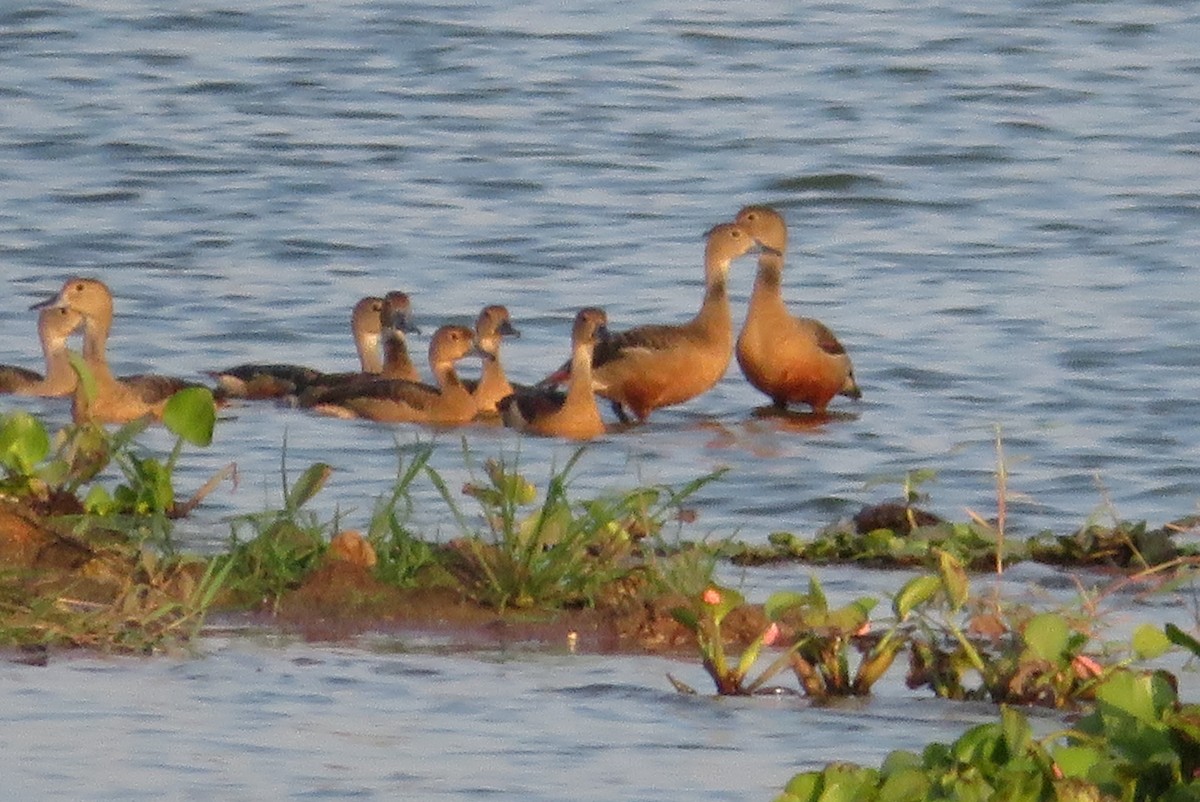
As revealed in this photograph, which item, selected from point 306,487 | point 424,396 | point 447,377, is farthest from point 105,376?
point 306,487

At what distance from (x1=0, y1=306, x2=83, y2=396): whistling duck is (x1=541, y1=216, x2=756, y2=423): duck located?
215 cm

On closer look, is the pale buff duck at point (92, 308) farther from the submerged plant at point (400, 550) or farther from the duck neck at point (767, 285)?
the submerged plant at point (400, 550)

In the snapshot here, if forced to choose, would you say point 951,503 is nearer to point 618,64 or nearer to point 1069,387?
point 1069,387

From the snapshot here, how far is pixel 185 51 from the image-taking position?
24406 millimetres

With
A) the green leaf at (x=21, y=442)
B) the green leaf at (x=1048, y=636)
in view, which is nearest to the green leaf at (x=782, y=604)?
the green leaf at (x=1048, y=636)

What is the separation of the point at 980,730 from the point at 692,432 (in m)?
8.87

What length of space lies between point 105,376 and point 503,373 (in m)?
1.93

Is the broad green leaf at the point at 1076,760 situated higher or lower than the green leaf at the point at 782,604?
higher

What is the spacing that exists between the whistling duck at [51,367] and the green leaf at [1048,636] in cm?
748

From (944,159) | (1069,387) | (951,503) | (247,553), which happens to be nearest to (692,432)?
(1069,387)

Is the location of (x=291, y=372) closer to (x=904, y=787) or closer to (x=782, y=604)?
(x=782, y=604)

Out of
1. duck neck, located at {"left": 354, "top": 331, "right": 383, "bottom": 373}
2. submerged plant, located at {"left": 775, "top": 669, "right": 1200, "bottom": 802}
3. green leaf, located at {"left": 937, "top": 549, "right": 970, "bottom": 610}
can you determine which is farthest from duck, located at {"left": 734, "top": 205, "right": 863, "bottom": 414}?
submerged plant, located at {"left": 775, "top": 669, "right": 1200, "bottom": 802}

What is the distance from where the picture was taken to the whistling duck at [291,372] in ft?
44.5

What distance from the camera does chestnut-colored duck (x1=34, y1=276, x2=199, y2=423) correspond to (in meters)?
13.2
